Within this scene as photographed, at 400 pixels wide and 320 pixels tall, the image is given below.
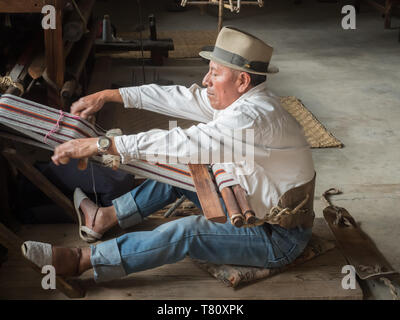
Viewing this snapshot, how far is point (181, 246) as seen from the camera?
227 cm

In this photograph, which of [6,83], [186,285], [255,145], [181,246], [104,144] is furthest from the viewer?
[6,83]

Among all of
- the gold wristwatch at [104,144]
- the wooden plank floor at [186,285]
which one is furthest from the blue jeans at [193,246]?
the gold wristwatch at [104,144]

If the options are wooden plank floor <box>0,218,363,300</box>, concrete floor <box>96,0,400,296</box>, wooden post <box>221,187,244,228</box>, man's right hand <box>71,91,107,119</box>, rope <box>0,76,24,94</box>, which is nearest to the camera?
wooden post <box>221,187,244,228</box>

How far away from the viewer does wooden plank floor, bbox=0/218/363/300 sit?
2.35m

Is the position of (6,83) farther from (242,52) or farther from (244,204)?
(244,204)

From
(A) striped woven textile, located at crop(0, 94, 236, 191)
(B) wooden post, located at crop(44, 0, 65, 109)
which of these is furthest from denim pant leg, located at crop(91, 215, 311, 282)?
(B) wooden post, located at crop(44, 0, 65, 109)

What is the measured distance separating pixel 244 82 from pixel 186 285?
94cm

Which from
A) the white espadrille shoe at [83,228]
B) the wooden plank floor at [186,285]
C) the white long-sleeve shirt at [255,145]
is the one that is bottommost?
the wooden plank floor at [186,285]

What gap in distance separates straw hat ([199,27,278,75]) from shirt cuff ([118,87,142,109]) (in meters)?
0.54

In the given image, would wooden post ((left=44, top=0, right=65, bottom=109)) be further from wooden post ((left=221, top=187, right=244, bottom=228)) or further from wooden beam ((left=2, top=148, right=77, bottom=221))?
wooden post ((left=221, top=187, right=244, bottom=228))

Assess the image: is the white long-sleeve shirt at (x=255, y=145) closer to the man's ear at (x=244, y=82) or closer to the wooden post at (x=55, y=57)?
the man's ear at (x=244, y=82)

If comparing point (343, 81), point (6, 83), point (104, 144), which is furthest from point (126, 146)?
point (343, 81)

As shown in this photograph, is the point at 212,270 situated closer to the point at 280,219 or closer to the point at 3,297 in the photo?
the point at 280,219

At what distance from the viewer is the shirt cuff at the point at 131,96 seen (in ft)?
8.39
